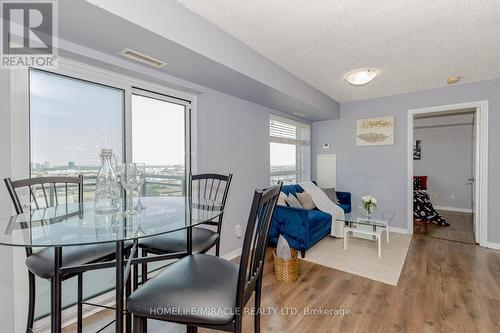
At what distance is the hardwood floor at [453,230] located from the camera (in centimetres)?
372

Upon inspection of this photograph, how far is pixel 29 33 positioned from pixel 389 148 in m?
4.78

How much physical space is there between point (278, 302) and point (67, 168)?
6.81 feet

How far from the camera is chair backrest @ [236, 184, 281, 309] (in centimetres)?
93

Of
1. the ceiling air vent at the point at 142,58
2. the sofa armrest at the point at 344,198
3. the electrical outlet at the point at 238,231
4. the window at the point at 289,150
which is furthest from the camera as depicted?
the sofa armrest at the point at 344,198

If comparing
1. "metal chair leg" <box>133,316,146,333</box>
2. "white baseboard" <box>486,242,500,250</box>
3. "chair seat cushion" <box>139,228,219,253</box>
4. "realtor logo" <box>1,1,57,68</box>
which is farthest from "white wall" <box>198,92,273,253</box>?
"white baseboard" <box>486,242,500,250</box>

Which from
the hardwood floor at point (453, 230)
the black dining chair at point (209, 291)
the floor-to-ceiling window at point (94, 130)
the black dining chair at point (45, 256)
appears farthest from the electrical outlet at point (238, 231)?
the hardwood floor at point (453, 230)

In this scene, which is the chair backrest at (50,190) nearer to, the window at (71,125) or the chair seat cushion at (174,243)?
the window at (71,125)

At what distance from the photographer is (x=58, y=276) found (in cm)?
117

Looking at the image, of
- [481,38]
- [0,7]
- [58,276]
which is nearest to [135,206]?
[58,276]

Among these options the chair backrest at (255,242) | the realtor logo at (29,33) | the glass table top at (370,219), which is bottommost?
the glass table top at (370,219)

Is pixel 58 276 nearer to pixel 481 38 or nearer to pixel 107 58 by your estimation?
pixel 107 58

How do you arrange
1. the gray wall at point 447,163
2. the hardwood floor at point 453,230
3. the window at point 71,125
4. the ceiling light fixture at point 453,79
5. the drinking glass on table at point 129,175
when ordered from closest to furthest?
the drinking glass on table at point 129,175 → the window at point 71,125 → the ceiling light fixture at point 453,79 → the hardwood floor at point 453,230 → the gray wall at point 447,163

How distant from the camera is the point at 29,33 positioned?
152 centimetres

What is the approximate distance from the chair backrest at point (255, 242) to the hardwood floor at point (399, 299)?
34.6 inches
